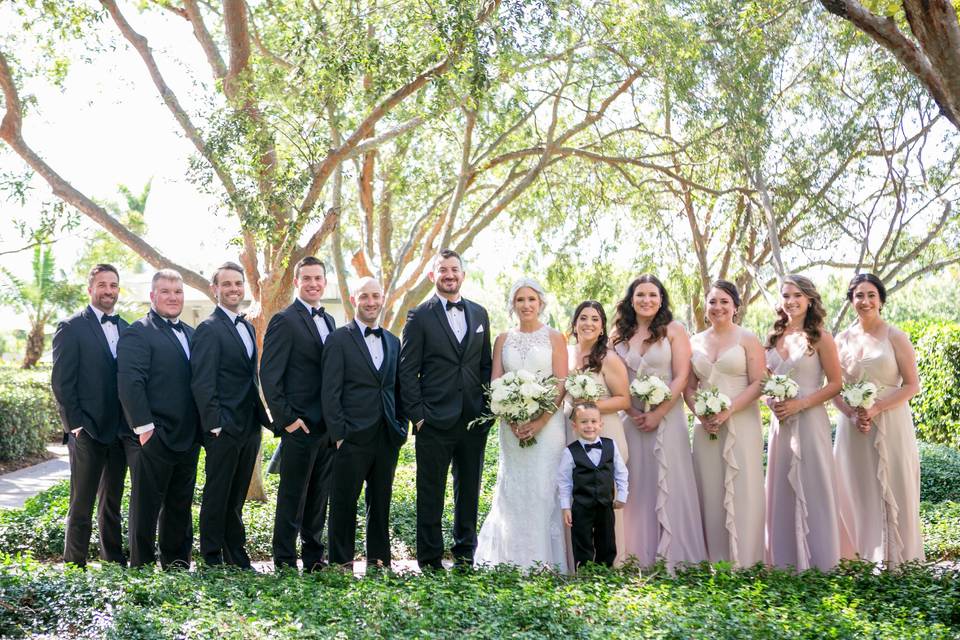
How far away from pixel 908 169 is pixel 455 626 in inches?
554

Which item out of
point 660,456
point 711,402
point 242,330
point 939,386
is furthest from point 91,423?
point 939,386

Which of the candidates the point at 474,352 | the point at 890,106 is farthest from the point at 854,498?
the point at 890,106

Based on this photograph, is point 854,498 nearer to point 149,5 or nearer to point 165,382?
point 165,382

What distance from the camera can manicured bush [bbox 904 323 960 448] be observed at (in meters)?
15.4

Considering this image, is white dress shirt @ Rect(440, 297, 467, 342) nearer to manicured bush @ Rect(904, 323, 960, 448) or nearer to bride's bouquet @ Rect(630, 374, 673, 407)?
bride's bouquet @ Rect(630, 374, 673, 407)

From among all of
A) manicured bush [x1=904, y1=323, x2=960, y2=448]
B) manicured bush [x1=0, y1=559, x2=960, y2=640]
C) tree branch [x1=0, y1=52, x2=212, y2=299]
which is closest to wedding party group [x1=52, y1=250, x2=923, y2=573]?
manicured bush [x1=0, y1=559, x2=960, y2=640]

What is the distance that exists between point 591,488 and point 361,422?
1764mm

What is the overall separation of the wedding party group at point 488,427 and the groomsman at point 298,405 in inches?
0.7

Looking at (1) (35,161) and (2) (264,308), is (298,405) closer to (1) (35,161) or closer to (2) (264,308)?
(2) (264,308)

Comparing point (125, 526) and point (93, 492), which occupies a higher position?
point (93, 492)

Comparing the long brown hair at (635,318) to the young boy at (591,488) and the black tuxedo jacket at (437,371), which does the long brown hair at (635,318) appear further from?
the black tuxedo jacket at (437,371)

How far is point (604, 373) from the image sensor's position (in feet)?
23.2

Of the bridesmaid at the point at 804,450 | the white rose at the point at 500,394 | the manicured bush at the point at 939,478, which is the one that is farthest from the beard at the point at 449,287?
the manicured bush at the point at 939,478

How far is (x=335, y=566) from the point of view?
619 centimetres
